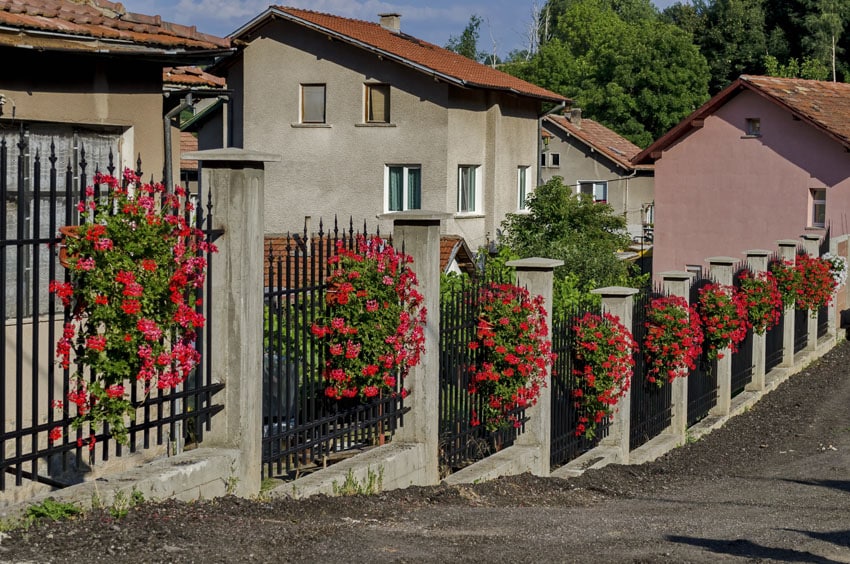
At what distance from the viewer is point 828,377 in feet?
70.3

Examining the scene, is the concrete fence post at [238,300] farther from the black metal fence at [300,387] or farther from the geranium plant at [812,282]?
the geranium plant at [812,282]

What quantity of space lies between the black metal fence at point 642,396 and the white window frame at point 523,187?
24421mm

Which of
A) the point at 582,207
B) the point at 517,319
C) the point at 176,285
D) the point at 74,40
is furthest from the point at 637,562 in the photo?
the point at 582,207

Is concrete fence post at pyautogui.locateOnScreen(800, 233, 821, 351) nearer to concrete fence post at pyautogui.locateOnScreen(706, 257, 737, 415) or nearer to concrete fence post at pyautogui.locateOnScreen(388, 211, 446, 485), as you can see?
concrete fence post at pyautogui.locateOnScreen(706, 257, 737, 415)

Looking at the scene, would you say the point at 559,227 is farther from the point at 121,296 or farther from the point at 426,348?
the point at 121,296

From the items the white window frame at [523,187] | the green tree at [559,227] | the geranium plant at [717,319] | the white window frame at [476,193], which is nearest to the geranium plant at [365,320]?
the geranium plant at [717,319]

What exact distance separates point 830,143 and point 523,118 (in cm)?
998

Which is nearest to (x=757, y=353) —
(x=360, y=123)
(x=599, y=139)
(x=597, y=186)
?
(x=360, y=123)

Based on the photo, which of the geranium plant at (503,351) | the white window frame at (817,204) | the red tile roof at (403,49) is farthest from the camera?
the red tile roof at (403,49)

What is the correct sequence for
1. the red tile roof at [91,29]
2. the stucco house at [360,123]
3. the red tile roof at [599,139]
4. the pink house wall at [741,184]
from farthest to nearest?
the red tile roof at [599,139] → the stucco house at [360,123] → the pink house wall at [741,184] → the red tile roof at [91,29]

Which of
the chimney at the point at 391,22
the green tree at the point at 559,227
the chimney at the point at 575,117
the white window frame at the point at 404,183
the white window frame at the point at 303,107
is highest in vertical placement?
the chimney at the point at 391,22

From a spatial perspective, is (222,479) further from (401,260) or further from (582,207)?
(582,207)

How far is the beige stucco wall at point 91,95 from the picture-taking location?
406 inches

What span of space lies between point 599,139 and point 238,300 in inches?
2099
